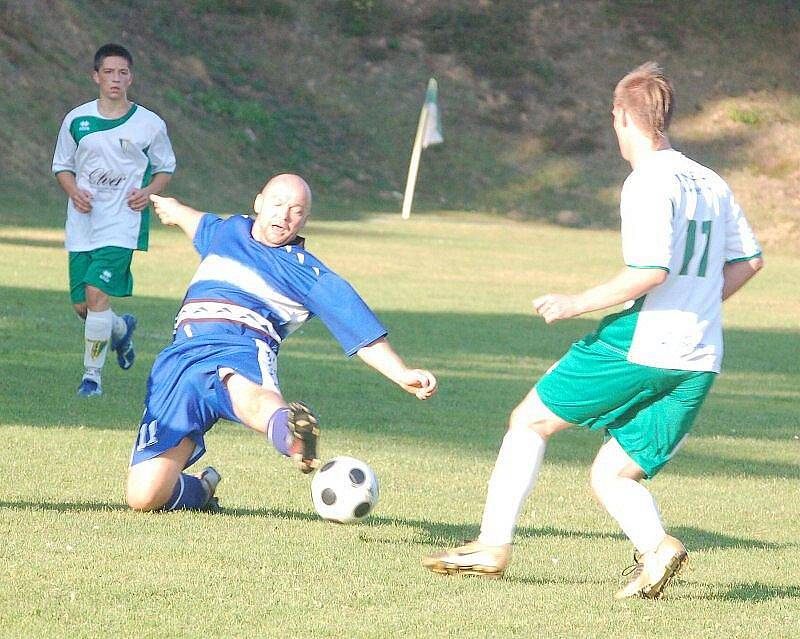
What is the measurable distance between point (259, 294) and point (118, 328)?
4.53m

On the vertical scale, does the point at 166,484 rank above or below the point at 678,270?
below

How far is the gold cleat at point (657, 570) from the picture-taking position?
5156 millimetres

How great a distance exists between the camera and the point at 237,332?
6.31 meters

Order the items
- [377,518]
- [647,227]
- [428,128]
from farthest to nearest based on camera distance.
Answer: [428,128]
[377,518]
[647,227]

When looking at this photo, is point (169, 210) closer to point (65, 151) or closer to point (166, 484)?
point (166, 484)

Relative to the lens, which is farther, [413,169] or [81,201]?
[413,169]

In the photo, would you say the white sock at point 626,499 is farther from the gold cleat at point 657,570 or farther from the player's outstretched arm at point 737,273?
the player's outstretched arm at point 737,273

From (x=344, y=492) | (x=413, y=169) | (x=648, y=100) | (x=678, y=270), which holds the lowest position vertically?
(x=413, y=169)

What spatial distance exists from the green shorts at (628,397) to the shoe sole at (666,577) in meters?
0.37

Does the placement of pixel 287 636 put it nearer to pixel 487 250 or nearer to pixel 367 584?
pixel 367 584

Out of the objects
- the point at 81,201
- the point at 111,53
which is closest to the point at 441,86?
the point at 81,201

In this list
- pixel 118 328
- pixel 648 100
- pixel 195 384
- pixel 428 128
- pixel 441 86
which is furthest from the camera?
pixel 441 86

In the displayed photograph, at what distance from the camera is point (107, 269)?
1037 cm

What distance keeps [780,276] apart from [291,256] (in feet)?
79.3
